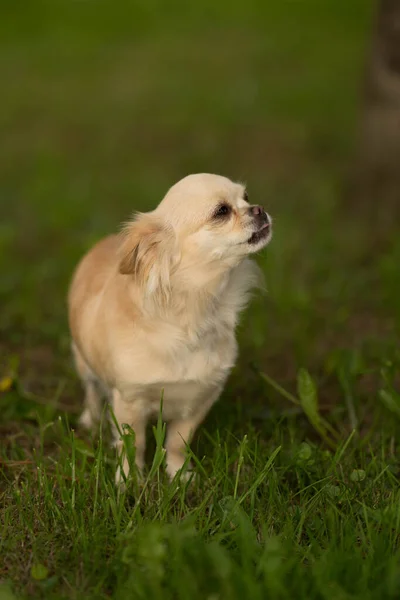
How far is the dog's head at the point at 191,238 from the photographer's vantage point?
2.35 metres

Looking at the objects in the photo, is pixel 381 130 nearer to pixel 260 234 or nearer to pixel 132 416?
pixel 260 234

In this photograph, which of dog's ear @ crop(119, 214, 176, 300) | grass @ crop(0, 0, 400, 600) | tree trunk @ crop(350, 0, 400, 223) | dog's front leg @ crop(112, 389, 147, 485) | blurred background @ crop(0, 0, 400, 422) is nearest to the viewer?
grass @ crop(0, 0, 400, 600)

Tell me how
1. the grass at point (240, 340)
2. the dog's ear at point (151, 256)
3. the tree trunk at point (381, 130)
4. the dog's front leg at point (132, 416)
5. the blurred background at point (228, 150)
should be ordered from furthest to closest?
the tree trunk at point (381, 130)
the blurred background at point (228, 150)
the dog's front leg at point (132, 416)
the dog's ear at point (151, 256)
the grass at point (240, 340)

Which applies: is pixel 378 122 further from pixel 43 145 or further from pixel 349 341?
pixel 43 145

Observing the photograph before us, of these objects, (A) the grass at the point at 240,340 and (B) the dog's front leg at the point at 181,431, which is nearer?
(A) the grass at the point at 240,340

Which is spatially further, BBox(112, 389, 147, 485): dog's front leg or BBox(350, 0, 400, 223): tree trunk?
BBox(350, 0, 400, 223): tree trunk

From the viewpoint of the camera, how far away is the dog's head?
2.35m

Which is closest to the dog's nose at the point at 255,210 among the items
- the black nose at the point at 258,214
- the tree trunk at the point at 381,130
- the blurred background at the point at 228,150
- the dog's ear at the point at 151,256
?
the black nose at the point at 258,214

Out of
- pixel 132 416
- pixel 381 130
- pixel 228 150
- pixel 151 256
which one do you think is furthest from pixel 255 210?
pixel 228 150

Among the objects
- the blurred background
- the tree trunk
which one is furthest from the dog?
the tree trunk

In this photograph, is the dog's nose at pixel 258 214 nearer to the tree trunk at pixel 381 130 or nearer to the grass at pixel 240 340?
the grass at pixel 240 340

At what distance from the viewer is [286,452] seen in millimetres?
2549

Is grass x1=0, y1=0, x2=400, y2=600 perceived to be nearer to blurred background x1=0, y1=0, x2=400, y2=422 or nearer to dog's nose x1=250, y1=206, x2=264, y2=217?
blurred background x1=0, y1=0, x2=400, y2=422

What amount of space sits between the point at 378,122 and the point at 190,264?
256 centimetres
